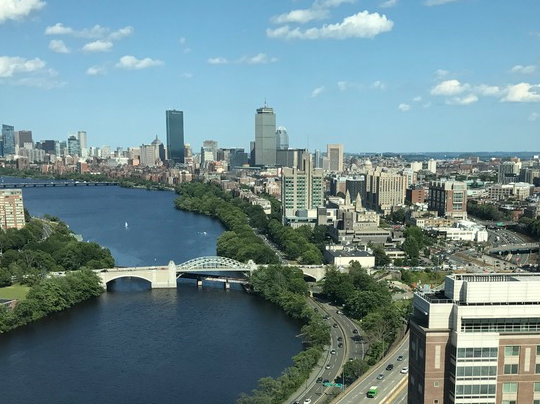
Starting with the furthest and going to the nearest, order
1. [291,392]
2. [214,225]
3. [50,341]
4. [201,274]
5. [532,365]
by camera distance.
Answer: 1. [214,225]
2. [201,274]
3. [50,341]
4. [291,392]
5. [532,365]

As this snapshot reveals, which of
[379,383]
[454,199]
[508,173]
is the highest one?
[508,173]

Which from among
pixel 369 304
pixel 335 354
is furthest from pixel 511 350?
pixel 369 304

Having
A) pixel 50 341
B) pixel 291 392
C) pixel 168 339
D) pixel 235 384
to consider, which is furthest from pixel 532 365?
pixel 50 341

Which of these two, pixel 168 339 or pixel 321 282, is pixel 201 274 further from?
pixel 168 339

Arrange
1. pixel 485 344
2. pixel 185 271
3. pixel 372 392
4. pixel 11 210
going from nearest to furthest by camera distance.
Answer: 1. pixel 485 344
2. pixel 372 392
3. pixel 185 271
4. pixel 11 210

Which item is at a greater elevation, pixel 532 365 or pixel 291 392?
pixel 532 365

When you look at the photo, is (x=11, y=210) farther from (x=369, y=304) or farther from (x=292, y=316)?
(x=369, y=304)
